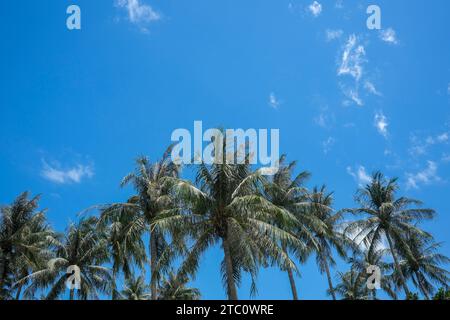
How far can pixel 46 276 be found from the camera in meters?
27.7

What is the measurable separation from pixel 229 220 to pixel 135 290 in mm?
32205

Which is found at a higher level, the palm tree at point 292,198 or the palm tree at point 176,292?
the palm tree at point 292,198

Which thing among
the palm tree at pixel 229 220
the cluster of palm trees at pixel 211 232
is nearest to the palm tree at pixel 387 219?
the cluster of palm trees at pixel 211 232

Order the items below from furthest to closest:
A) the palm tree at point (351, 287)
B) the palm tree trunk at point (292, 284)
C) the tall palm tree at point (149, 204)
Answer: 1. the palm tree at point (351, 287)
2. the palm tree trunk at point (292, 284)
3. the tall palm tree at point (149, 204)

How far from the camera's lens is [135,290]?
46.4 meters

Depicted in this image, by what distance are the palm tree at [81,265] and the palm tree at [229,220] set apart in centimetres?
1146

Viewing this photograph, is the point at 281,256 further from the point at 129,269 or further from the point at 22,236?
the point at 22,236

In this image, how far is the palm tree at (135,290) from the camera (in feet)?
149

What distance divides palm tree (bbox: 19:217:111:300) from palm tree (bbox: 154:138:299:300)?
11.5m

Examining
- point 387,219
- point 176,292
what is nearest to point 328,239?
point 387,219

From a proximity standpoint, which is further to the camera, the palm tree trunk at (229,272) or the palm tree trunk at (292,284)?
the palm tree trunk at (292,284)

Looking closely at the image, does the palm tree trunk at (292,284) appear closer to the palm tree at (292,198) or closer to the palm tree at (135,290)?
the palm tree at (292,198)

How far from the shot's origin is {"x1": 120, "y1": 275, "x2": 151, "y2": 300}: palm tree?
4541cm

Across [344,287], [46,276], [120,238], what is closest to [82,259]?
[46,276]
